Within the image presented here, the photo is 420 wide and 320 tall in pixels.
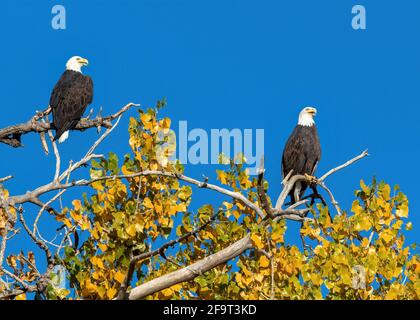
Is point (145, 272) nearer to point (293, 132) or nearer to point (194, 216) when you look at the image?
point (194, 216)

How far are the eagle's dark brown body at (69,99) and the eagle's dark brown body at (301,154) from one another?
3.55 metres

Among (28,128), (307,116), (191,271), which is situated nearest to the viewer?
(191,271)

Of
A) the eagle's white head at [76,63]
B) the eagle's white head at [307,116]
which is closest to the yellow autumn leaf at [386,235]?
the eagle's white head at [307,116]

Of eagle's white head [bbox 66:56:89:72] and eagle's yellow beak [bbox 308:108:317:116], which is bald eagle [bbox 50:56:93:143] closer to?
eagle's white head [bbox 66:56:89:72]

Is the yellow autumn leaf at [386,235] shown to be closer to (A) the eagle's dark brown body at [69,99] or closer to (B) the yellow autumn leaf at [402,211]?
(B) the yellow autumn leaf at [402,211]

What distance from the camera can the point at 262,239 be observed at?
8.98 metres

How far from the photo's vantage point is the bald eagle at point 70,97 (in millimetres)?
14961

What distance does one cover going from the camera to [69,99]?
15.6 meters

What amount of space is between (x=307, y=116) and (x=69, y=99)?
159 inches

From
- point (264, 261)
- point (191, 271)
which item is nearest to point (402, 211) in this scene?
point (264, 261)

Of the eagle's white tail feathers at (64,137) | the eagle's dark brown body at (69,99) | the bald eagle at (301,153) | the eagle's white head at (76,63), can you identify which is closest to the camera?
the bald eagle at (301,153)

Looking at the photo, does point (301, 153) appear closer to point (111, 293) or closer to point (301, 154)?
point (301, 154)

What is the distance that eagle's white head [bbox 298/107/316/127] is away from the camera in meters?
15.0
